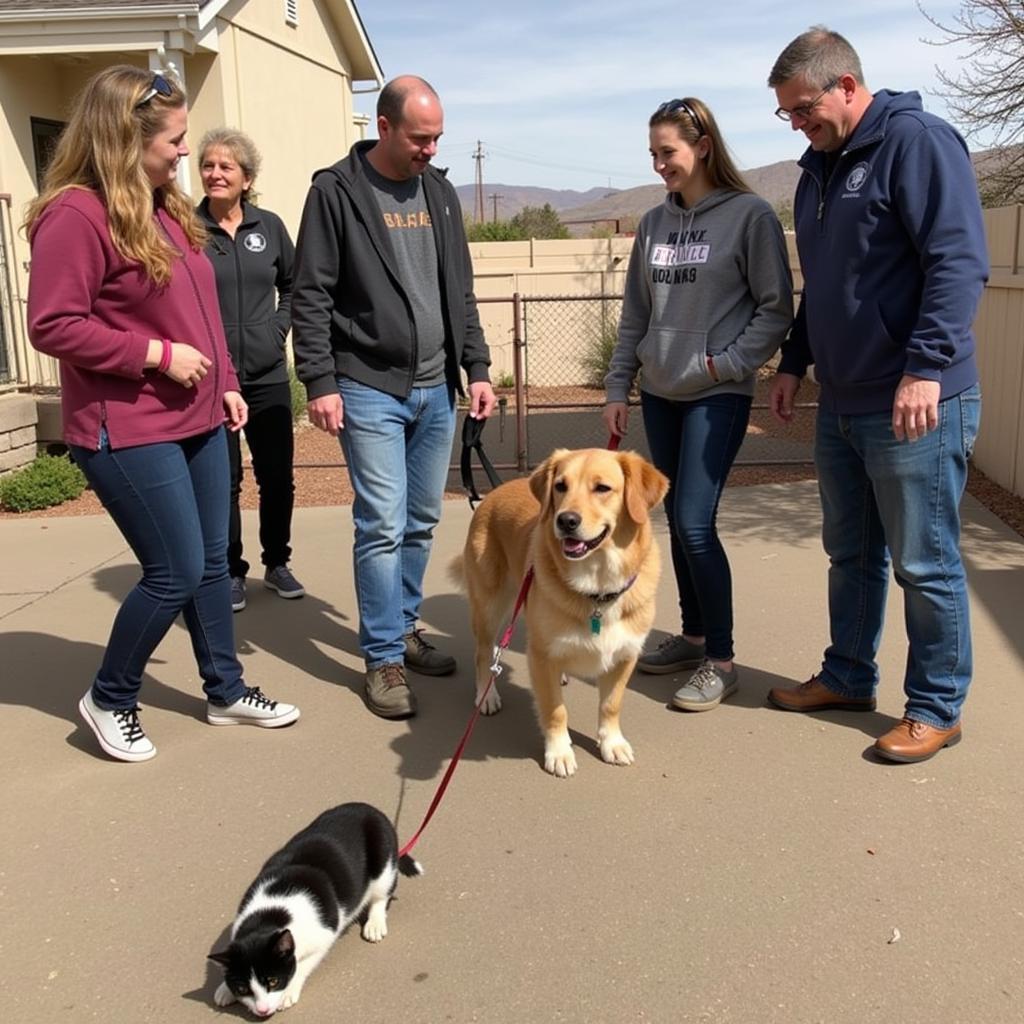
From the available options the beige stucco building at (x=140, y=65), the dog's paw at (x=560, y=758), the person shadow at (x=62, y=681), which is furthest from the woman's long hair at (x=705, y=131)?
the beige stucco building at (x=140, y=65)

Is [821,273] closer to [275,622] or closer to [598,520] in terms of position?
[598,520]

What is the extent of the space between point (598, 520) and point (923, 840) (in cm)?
142

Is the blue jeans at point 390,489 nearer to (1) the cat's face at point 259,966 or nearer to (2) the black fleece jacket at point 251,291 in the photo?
(2) the black fleece jacket at point 251,291

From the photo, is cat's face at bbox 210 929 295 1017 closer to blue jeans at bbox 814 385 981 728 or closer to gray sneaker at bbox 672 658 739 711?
gray sneaker at bbox 672 658 739 711

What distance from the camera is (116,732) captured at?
143 inches

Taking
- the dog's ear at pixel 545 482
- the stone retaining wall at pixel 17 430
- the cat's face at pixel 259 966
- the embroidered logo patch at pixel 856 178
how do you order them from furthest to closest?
the stone retaining wall at pixel 17 430 → the dog's ear at pixel 545 482 → the embroidered logo patch at pixel 856 178 → the cat's face at pixel 259 966

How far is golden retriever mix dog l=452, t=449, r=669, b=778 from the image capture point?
338cm

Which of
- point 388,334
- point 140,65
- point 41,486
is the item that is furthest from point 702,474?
point 140,65

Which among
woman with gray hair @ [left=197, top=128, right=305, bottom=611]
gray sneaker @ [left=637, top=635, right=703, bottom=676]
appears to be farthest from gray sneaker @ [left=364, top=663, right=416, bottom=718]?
woman with gray hair @ [left=197, top=128, right=305, bottom=611]

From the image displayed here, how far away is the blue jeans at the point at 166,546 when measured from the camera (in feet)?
10.9

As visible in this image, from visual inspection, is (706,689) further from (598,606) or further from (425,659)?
(425,659)

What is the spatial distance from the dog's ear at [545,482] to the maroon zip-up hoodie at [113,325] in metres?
1.21

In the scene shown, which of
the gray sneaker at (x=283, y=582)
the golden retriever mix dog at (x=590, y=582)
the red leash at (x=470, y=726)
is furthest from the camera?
the gray sneaker at (x=283, y=582)

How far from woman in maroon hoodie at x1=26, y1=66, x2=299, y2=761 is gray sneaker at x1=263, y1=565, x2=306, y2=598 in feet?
5.80
